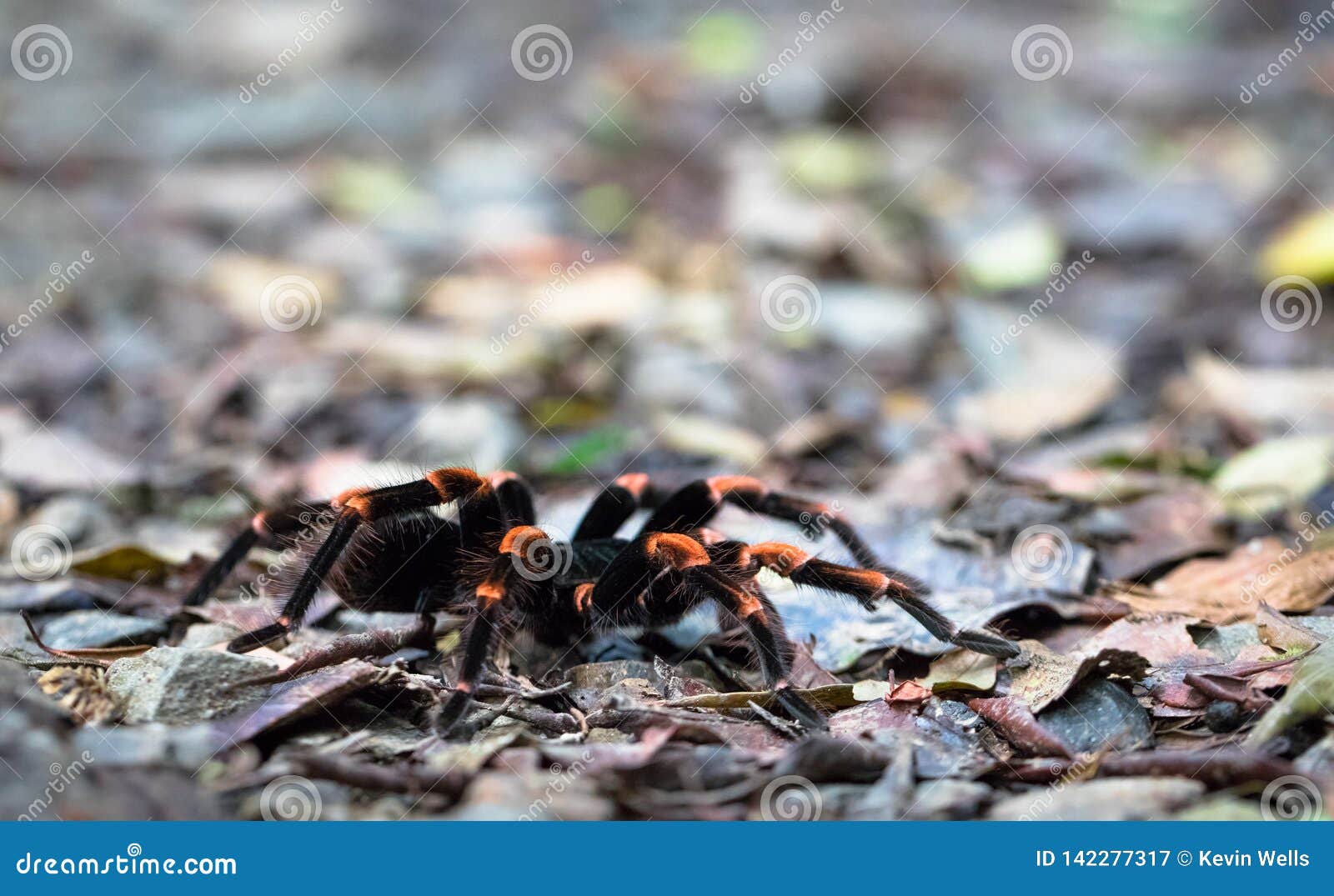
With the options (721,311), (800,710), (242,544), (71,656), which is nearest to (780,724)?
(800,710)

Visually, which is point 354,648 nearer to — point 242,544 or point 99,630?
point 242,544

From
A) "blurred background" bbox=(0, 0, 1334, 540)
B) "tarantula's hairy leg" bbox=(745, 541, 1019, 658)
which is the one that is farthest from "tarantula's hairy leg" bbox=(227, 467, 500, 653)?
"blurred background" bbox=(0, 0, 1334, 540)

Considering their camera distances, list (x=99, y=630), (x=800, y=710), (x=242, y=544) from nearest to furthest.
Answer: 1. (x=800, y=710)
2. (x=99, y=630)
3. (x=242, y=544)

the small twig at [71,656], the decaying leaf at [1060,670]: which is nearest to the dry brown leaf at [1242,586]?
the decaying leaf at [1060,670]

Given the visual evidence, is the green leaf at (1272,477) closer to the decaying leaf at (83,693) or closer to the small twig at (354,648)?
the small twig at (354,648)

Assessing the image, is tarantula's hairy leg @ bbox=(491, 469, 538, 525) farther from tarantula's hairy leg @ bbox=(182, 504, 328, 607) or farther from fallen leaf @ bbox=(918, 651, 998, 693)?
fallen leaf @ bbox=(918, 651, 998, 693)

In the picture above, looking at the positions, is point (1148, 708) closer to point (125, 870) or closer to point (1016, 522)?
point (1016, 522)
